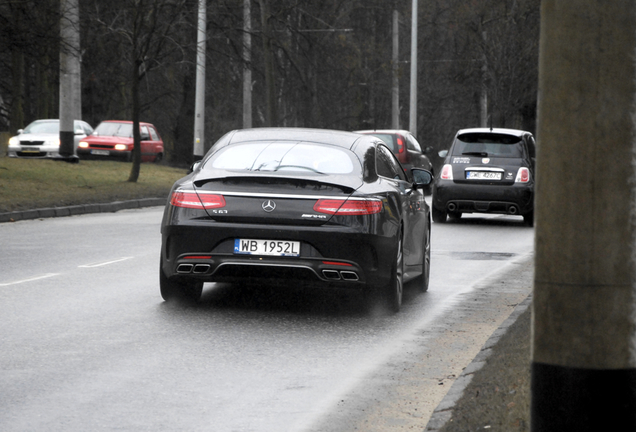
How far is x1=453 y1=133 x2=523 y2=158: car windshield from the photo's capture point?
784 inches

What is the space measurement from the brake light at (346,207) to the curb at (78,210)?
37.9 ft

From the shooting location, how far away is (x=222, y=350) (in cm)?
731

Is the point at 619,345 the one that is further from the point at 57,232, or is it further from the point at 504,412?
the point at 57,232

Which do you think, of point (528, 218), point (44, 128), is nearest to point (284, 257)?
point (528, 218)

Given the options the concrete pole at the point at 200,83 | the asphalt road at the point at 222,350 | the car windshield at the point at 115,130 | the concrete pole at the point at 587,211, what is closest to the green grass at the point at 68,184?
the concrete pole at the point at 200,83

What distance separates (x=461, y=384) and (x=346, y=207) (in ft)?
8.67

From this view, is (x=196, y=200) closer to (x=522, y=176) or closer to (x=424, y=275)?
(x=424, y=275)

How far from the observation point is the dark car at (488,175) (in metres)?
19.6

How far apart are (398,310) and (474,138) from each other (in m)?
11.3

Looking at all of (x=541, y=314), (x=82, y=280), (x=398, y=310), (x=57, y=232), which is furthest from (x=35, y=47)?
(x=541, y=314)

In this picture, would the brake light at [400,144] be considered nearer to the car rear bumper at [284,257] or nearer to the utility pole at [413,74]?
the utility pole at [413,74]

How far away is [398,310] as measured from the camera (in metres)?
9.35

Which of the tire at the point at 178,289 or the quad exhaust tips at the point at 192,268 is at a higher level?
the quad exhaust tips at the point at 192,268

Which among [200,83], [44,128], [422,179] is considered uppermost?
[200,83]
